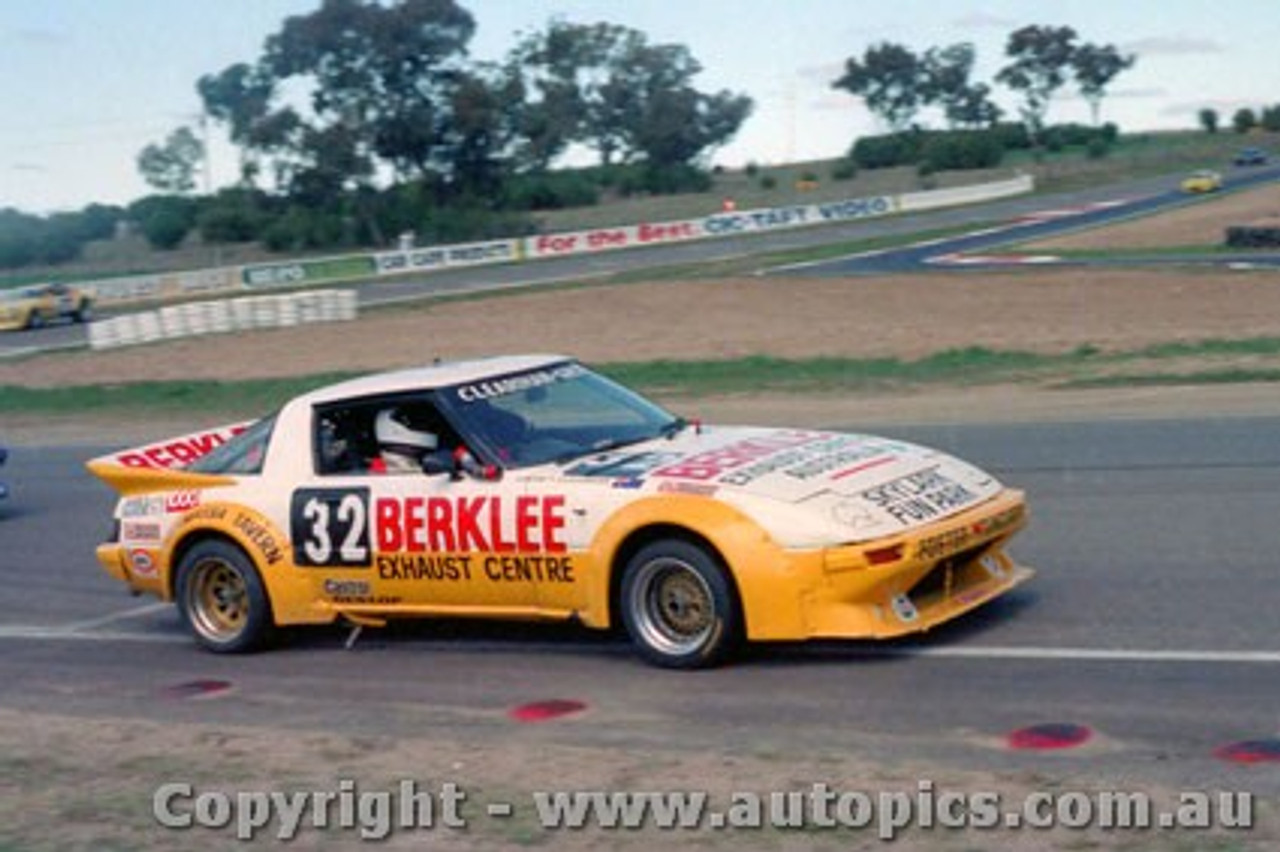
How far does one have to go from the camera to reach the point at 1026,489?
13977 mm

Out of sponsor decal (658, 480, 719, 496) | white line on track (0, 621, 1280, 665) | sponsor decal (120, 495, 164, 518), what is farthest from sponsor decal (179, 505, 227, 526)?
sponsor decal (658, 480, 719, 496)

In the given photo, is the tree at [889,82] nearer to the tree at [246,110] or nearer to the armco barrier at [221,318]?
the tree at [246,110]

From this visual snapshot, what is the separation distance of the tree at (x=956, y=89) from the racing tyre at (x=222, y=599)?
150832 mm

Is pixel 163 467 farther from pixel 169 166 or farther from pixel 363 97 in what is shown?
pixel 169 166

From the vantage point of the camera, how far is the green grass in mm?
23172

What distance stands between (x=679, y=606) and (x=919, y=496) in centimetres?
113

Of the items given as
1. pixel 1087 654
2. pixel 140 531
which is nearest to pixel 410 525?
pixel 140 531

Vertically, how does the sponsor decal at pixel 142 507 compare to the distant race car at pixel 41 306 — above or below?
above

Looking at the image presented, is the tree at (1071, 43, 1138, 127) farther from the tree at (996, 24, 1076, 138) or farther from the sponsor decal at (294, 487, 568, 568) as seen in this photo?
the sponsor decal at (294, 487, 568, 568)

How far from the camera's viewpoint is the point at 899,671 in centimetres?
843

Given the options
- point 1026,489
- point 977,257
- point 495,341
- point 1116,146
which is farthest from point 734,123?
point 1026,489

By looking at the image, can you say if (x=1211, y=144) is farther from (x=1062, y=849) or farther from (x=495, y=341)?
(x=1062, y=849)

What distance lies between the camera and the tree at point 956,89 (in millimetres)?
158125

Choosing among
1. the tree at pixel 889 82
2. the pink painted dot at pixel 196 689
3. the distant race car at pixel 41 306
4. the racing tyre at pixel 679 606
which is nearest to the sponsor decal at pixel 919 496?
the racing tyre at pixel 679 606
